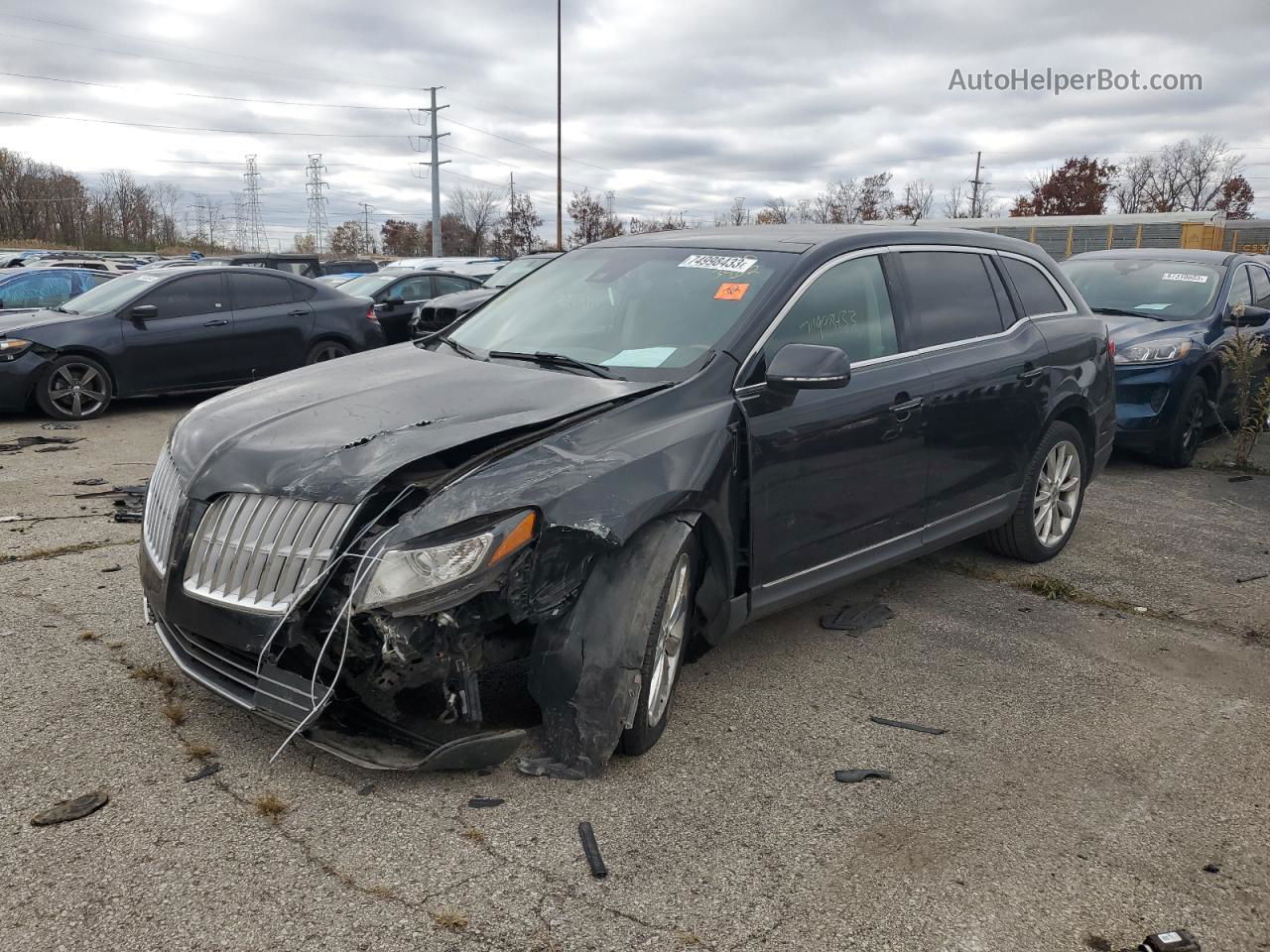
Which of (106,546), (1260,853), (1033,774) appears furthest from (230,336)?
(1260,853)

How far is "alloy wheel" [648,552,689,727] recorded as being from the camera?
322cm

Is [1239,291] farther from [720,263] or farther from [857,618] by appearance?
[720,263]

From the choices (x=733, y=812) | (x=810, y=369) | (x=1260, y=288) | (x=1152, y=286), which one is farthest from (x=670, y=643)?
(x=1260, y=288)

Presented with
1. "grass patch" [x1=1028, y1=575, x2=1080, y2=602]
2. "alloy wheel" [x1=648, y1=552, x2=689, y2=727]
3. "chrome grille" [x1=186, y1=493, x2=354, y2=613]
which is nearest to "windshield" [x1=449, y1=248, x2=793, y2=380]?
"alloy wheel" [x1=648, y1=552, x2=689, y2=727]

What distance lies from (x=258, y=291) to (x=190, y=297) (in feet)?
2.50

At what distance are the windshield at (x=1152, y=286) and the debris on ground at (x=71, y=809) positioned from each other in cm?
853

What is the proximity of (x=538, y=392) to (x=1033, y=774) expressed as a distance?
6.88 ft

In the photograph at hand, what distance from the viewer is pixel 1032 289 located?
5426 millimetres

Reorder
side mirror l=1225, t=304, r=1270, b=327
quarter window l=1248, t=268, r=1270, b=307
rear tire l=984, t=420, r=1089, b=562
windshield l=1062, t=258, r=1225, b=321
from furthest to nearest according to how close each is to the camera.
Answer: quarter window l=1248, t=268, r=1270, b=307 → windshield l=1062, t=258, r=1225, b=321 → side mirror l=1225, t=304, r=1270, b=327 → rear tire l=984, t=420, r=1089, b=562

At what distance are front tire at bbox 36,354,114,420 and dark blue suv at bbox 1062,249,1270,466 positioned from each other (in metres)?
9.11

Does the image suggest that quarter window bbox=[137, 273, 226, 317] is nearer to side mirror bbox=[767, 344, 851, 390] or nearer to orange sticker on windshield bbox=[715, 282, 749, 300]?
orange sticker on windshield bbox=[715, 282, 749, 300]

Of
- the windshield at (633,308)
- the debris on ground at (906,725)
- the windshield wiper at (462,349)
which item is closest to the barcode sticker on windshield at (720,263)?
the windshield at (633,308)

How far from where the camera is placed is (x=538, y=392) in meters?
3.54

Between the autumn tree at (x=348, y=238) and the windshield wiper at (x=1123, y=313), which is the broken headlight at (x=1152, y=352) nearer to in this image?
the windshield wiper at (x=1123, y=313)
